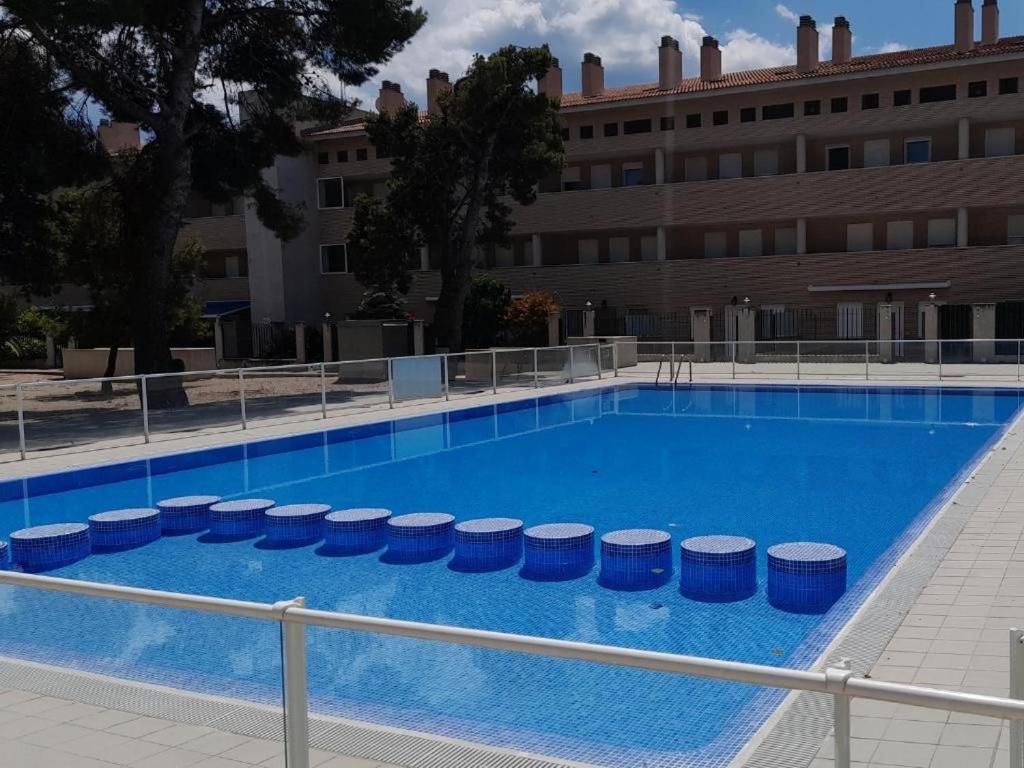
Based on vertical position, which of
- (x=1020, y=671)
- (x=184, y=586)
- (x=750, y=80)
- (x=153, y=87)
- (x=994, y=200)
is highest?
(x=750, y=80)

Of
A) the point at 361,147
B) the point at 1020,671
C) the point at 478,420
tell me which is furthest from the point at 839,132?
the point at 1020,671

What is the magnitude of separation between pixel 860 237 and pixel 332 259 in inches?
963

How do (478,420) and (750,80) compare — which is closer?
(478,420)

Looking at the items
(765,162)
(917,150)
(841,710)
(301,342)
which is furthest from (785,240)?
(841,710)

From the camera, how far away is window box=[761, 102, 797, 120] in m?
41.1

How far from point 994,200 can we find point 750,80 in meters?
11.4

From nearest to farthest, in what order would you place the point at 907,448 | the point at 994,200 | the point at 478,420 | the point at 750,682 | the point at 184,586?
the point at 750,682, the point at 184,586, the point at 907,448, the point at 478,420, the point at 994,200

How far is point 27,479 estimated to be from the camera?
14.0 m

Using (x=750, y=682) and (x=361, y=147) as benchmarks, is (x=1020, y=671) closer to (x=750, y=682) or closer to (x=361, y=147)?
(x=750, y=682)

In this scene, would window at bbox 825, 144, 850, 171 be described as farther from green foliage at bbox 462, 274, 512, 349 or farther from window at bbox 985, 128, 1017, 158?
green foliage at bbox 462, 274, 512, 349

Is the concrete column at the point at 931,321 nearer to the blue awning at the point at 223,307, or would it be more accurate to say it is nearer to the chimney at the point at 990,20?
the chimney at the point at 990,20

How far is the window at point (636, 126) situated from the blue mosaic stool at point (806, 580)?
37.5 meters

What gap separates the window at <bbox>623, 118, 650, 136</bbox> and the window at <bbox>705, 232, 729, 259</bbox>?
556 cm

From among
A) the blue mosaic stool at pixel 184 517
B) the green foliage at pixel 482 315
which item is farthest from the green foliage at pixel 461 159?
→ the blue mosaic stool at pixel 184 517
